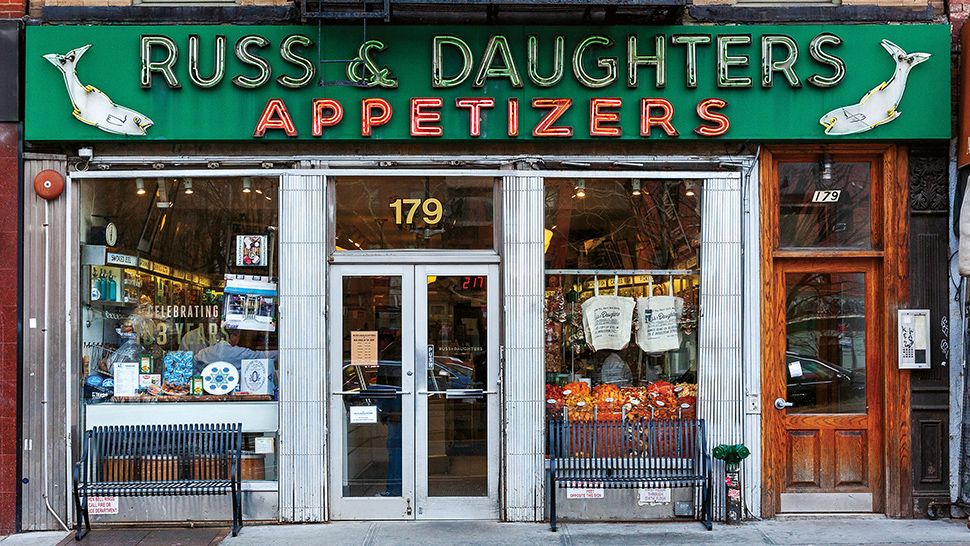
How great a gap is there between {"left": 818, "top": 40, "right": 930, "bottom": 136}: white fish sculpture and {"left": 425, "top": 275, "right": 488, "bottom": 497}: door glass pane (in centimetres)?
370

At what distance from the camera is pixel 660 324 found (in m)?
8.61

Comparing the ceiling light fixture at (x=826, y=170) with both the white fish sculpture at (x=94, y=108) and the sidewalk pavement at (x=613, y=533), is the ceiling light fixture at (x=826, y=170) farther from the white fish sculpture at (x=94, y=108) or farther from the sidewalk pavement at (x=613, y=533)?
the white fish sculpture at (x=94, y=108)

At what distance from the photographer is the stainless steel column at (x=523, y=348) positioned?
8.28 metres

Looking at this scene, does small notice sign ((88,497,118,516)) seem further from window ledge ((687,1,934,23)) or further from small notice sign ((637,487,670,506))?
window ledge ((687,1,934,23))

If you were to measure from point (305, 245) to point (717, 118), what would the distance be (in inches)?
161

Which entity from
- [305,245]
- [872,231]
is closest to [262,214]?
[305,245]

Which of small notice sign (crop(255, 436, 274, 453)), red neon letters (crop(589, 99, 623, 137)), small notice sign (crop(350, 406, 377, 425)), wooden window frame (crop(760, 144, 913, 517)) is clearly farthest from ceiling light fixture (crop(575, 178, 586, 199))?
small notice sign (crop(255, 436, 274, 453))

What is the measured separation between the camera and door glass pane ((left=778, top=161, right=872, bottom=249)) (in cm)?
865

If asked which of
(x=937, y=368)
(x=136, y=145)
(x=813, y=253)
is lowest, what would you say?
(x=937, y=368)

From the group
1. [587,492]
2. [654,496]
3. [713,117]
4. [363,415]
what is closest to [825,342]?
[654,496]

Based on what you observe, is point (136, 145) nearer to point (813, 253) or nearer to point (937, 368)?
point (813, 253)

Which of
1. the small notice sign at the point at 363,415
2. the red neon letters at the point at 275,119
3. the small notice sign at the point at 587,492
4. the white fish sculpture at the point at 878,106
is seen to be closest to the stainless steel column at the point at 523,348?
the small notice sign at the point at 587,492

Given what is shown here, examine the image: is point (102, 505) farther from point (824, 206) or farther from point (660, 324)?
point (824, 206)

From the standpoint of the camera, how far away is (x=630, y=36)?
27.1ft
